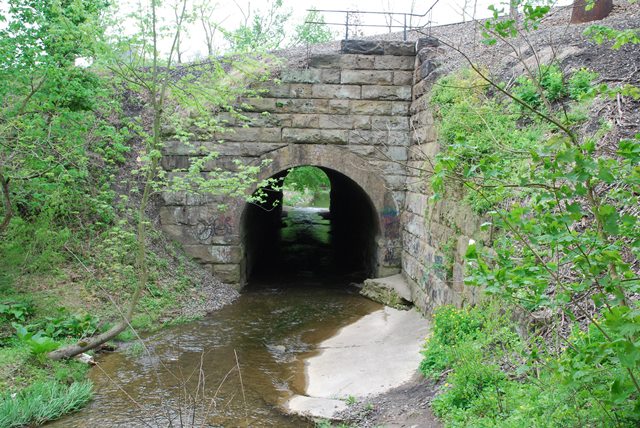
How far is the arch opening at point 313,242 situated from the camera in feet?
35.9

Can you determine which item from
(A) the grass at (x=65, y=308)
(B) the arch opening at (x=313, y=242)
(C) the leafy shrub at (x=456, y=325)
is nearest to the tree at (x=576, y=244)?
(C) the leafy shrub at (x=456, y=325)

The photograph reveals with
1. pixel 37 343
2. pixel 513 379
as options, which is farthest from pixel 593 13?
pixel 37 343

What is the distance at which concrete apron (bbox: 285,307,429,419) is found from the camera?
529 centimetres

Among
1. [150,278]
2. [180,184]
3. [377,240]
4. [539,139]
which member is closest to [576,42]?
[539,139]

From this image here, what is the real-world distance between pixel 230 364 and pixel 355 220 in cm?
793

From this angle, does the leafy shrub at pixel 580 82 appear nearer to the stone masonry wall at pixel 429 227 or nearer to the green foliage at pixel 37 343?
the stone masonry wall at pixel 429 227

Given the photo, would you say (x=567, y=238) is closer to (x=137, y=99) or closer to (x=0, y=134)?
(x=0, y=134)

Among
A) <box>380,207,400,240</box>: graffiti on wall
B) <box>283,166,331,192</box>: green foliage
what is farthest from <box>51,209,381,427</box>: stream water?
<box>283,166,331,192</box>: green foliage

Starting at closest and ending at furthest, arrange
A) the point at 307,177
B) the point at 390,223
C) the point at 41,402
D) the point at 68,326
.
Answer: the point at 41,402 < the point at 68,326 < the point at 390,223 < the point at 307,177

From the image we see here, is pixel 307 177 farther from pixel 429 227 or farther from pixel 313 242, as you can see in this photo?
pixel 429 227

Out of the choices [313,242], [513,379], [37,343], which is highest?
[513,379]

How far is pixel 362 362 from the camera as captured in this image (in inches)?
243

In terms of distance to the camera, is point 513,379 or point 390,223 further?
point 390,223

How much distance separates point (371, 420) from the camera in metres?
4.67
